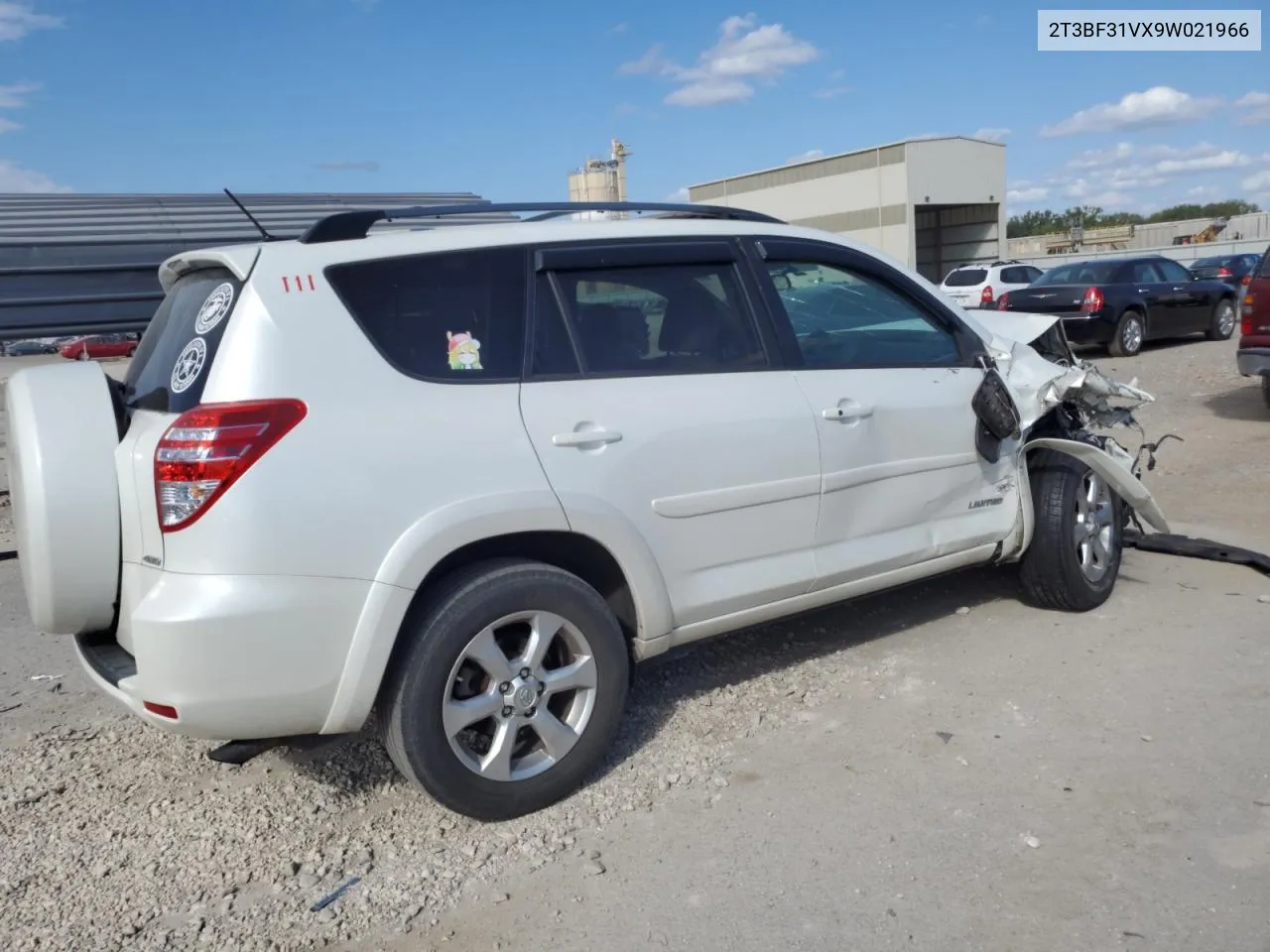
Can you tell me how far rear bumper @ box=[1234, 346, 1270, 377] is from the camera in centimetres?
960

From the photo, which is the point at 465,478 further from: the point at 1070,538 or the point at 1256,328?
the point at 1256,328

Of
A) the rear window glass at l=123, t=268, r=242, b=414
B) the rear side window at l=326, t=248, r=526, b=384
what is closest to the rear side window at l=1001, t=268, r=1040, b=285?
the rear side window at l=326, t=248, r=526, b=384

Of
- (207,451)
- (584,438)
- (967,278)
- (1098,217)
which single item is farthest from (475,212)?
(1098,217)

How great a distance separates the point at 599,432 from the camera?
3.48 meters

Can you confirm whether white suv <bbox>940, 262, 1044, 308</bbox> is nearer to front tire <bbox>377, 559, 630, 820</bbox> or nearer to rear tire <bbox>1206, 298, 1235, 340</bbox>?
rear tire <bbox>1206, 298, 1235, 340</bbox>

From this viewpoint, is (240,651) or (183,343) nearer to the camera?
(240,651)

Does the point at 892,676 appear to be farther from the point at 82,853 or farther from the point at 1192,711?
the point at 82,853

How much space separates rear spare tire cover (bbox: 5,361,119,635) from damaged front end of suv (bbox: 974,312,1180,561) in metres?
3.29

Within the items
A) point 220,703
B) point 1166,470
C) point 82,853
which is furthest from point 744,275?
point 1166,470

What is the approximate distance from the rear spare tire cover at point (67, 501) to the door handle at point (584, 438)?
50.5 inches

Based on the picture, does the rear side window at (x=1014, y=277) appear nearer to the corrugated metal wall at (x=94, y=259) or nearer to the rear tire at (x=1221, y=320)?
the rear tire at (x=1221, y=320)

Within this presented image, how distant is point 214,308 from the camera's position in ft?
10.6

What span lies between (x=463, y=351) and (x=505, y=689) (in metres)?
1.04

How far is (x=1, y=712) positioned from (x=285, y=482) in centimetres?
244
